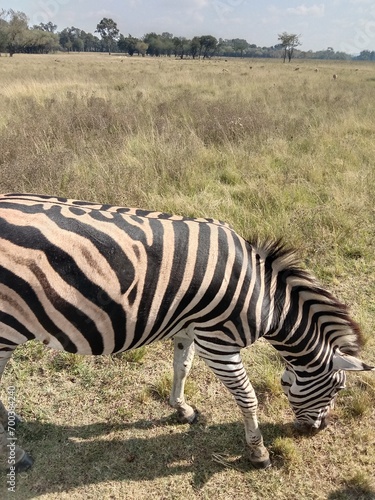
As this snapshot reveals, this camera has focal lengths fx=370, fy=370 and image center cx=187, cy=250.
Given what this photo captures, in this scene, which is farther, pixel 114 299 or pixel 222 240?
pixel 222 240

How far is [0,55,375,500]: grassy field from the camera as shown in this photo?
2.50 m

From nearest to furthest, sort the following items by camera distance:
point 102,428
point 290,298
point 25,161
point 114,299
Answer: point 114,299 → point 290,298 → point 102,428 → point 25,161

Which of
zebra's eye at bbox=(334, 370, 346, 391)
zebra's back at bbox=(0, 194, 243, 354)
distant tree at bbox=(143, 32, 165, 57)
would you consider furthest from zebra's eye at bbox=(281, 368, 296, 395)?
distant tree at bbox=(143, 32, 165, 57)

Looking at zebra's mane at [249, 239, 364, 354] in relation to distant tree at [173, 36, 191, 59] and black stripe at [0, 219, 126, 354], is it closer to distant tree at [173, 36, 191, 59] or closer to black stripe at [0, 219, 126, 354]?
black stripe at [0, 219, 126, 354]

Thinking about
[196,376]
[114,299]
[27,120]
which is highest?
[27,120]

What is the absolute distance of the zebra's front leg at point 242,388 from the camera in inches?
89.3

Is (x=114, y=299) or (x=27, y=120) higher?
(x=27, y=120)

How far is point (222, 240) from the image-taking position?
2164mm

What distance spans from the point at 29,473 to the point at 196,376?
141 centimetres

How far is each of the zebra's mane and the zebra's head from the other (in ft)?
0.53

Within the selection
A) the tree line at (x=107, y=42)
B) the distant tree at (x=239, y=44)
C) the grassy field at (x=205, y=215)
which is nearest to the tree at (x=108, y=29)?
the tree line at (x=107, y=42)

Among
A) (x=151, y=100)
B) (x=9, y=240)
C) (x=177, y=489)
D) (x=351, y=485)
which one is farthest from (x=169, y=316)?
(x=151, y=100)

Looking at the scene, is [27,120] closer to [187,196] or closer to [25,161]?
[25,161]

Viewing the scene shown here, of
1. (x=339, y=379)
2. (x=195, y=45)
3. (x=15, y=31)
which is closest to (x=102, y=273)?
(x=339, y=379)
